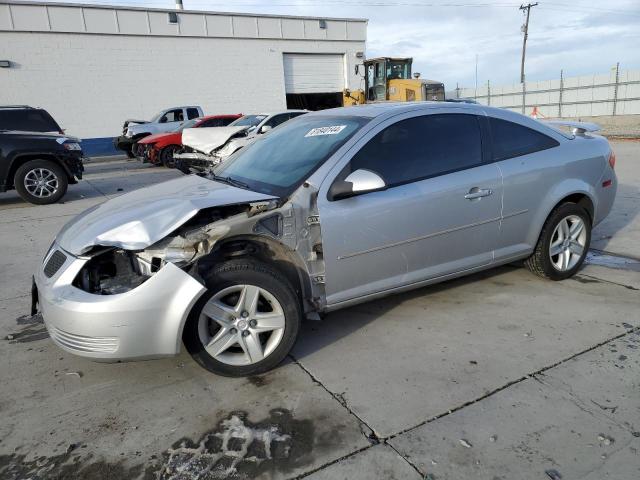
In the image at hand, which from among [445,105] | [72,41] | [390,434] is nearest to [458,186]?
[445,105]

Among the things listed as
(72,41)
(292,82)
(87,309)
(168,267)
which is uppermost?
(72,41)

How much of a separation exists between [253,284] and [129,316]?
27.5 inches

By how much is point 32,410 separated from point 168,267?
3.86 feet

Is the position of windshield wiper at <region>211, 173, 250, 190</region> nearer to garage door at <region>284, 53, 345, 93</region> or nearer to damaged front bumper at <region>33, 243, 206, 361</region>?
damaged front bumper at <region>33, 243, 206, 361</region>

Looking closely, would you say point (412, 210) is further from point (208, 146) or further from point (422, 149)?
point (208, 146)

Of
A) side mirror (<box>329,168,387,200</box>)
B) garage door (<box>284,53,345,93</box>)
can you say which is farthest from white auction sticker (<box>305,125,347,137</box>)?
garage door (<box>284,53,345,93</box>)

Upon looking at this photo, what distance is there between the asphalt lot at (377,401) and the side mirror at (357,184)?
3.49 feet

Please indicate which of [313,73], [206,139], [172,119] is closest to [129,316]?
[206,139]

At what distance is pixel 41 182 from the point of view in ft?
30.2

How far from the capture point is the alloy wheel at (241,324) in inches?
110

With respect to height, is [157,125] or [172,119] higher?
[172,119]

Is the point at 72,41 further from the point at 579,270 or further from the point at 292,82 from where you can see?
the point at 579,270

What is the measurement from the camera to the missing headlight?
2.74m

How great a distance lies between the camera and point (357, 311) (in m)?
3.82
